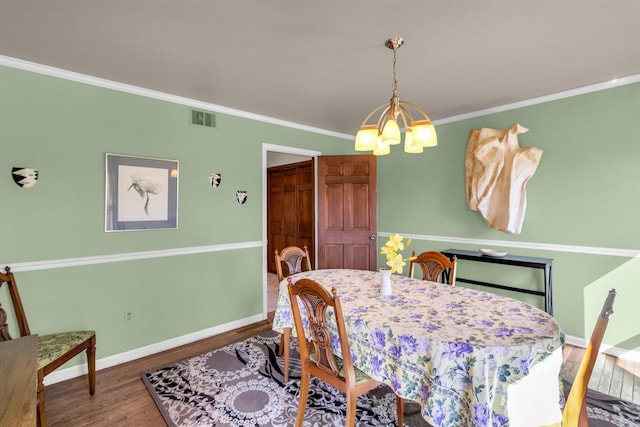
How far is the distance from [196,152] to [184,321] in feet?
5.78

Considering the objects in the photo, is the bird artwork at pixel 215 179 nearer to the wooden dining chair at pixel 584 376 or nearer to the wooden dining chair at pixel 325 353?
the wooden dining chair at pixel 325 353

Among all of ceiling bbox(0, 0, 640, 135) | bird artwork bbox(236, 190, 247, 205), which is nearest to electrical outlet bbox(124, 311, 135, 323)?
bird artwork bbox(236, 190, 247, 205)

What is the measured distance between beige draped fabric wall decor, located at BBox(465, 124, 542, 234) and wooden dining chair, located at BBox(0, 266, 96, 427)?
3889 millimetres

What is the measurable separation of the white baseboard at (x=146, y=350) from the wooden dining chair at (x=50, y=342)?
0.40 meters

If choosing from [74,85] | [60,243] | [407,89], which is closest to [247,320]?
[60,243]

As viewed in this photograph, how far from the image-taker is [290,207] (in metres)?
5.90

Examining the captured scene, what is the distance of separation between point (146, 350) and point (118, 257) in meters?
0.92

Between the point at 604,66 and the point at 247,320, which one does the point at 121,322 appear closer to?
the point at 247,320

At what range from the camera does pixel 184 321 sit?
3211 millimetres

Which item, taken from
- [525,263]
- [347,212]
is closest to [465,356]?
[525,263]

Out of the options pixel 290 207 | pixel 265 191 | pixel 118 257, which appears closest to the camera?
pixel 118 257

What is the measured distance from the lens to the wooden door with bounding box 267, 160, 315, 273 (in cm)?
549

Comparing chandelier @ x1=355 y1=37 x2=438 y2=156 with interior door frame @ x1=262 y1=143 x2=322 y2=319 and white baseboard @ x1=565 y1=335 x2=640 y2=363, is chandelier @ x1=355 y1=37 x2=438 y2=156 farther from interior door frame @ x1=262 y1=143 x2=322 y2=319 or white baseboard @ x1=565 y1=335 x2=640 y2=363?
white baseboard @ x1=565 y1=335 x2=640 y2=363

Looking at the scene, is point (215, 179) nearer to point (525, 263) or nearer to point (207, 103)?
point (207, 103)
